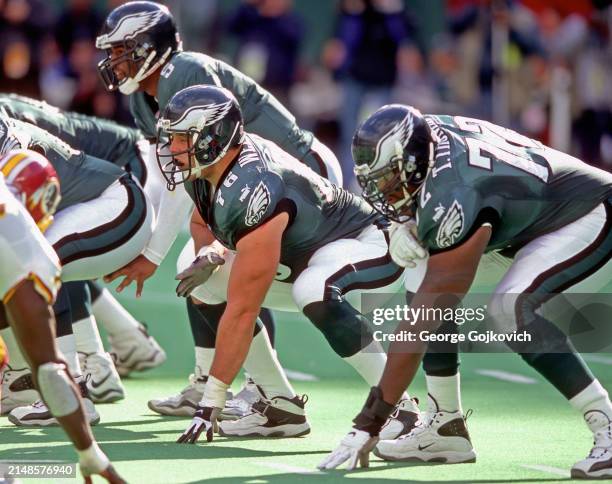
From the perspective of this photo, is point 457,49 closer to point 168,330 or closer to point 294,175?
point 168,330

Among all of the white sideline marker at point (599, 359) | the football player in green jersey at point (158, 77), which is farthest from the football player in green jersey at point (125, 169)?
the white sideline marker at point (599, 359)

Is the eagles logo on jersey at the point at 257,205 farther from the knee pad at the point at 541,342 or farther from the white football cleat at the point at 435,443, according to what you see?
the knee pad at the point at 541,342

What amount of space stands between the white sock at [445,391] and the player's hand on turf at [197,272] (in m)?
1.20

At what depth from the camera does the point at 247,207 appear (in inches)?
254

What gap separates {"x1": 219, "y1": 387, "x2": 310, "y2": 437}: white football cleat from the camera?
702cm

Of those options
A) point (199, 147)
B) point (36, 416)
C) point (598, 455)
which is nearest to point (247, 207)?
point (199, 147)

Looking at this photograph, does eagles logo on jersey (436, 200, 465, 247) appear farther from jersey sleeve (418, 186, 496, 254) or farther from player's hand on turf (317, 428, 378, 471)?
player's hand on turf (317, 428, 378, 471)

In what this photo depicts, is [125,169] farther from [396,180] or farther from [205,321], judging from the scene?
[396,180]

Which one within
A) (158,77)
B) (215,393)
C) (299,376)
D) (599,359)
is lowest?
(299,376)

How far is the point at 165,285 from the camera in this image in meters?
12.4

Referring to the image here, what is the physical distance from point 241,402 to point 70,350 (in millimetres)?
923

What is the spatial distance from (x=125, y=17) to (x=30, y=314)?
3124mm

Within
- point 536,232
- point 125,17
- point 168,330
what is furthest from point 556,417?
point 168,330

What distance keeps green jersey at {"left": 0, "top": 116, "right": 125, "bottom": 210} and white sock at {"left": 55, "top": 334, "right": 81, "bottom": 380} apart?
0.71 m
